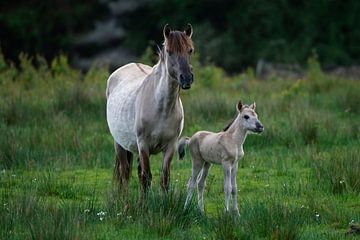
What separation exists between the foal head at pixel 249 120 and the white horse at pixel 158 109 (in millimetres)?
649

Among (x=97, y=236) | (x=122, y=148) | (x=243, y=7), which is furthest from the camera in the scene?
(x=243, y=7)

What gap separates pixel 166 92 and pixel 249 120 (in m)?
0.97

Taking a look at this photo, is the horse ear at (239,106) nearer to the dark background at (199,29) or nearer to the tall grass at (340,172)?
the tall grass at (340,172)

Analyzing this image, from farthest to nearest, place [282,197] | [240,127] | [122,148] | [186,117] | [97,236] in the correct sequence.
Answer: [186,117] → [122,148] → [282,197] → [240,127] → [97,236]

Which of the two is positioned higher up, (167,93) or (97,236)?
(167,93)

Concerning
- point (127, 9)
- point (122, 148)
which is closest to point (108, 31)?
point (127, 9)

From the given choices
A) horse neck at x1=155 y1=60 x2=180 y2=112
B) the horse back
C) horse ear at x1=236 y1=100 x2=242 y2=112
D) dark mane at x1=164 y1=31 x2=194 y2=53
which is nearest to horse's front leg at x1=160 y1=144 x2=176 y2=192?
horse neck at x1=155 y1=60 x2=180 y2=112

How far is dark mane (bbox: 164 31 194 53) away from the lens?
26.7 feet

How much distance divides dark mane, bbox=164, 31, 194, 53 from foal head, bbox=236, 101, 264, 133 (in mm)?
774

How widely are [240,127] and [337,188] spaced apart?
1.54m

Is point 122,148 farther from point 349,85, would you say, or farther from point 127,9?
point 127,9

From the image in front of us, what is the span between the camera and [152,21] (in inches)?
1149

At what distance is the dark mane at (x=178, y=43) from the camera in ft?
26.7

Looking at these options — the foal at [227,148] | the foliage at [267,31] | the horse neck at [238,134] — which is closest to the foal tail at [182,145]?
the foal at [227,148]
